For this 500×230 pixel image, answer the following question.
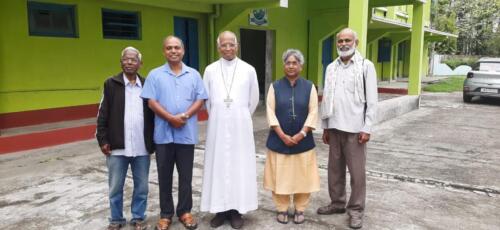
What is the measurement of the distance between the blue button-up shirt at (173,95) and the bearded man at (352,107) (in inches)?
44.6

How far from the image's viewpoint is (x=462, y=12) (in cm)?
3856

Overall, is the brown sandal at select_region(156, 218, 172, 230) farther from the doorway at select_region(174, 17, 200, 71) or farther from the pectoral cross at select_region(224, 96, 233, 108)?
the doorway at select_region(174, 17, 200, 71)

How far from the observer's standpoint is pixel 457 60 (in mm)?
34250

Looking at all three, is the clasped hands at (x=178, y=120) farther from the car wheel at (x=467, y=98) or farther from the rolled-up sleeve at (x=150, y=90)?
the car wheel at (x=467, y=98)

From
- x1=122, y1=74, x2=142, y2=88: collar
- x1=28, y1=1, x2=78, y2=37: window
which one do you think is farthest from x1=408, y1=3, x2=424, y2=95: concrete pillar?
x1=122, y1=74, x2=142, y2=88: collar

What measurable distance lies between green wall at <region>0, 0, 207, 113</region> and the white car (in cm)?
964

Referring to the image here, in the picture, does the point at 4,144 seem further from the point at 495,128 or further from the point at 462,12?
the point at 462,12

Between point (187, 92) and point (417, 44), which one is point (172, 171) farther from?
point (417, 44)

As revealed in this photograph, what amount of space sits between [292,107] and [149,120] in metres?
1.17

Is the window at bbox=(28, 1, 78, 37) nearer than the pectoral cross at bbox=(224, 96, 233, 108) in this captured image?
No

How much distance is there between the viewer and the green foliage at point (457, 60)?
3316 centimetres

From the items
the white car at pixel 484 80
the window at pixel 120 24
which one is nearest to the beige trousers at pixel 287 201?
the window at pixel 120 24

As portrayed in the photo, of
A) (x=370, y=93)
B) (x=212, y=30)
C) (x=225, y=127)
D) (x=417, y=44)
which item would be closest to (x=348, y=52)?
(x=370, y=93)

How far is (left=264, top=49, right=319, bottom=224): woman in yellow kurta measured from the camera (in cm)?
339
